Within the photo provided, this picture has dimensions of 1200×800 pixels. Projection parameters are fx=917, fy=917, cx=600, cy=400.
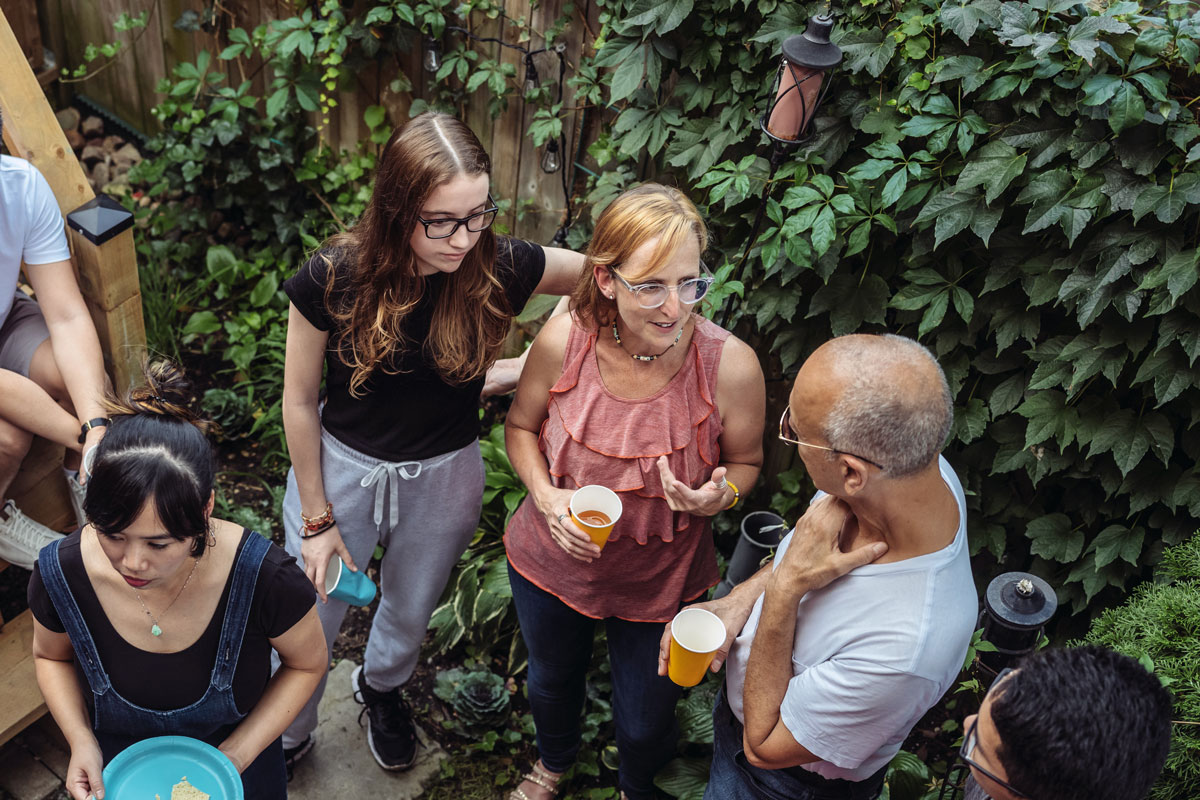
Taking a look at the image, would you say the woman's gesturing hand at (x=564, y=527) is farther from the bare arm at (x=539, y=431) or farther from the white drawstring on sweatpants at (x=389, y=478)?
the white drawstring on sweatpants at (x=389, y=478)

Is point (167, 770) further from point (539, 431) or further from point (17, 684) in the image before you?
point (17, 684)

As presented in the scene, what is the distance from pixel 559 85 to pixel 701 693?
2.47 metres

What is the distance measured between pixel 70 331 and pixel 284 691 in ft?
4.86

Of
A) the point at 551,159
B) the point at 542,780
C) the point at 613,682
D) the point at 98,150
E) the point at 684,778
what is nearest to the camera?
the point at 613,682

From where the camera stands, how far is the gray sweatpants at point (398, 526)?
102 inches

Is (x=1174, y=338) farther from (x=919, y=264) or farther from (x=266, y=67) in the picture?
(x=266, y=67)

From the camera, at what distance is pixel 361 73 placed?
4.47m

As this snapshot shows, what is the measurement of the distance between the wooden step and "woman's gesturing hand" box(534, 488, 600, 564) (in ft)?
5.84

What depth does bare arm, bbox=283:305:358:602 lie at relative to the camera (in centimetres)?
238

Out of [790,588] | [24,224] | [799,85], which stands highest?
[799,85]

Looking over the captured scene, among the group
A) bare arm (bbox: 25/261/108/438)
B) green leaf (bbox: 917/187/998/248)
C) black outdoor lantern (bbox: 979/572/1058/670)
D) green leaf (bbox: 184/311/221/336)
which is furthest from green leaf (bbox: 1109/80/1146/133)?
green leaf (bbox: 184/311/221/336)

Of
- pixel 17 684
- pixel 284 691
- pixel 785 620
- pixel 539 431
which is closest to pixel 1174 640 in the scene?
pixel 785 620

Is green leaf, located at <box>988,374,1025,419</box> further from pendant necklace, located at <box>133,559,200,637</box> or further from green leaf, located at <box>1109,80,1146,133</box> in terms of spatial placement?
pendant necklace, located at <box>133,559,200,637</box>

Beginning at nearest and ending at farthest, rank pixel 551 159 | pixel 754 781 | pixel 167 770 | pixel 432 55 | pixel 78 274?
pixel 167 770 → pixel 754 781 → pixel 78 274 → pixel 551 159 → pixel 432 55
